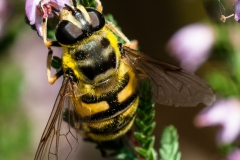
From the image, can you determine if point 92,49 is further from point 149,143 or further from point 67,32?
point 149,143

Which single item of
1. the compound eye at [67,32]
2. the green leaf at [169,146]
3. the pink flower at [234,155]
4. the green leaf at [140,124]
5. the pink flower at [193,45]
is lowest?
the pink flower at [193,45]

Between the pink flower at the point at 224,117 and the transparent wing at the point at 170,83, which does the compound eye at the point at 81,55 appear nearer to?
the transparent wing at the point at 170,83

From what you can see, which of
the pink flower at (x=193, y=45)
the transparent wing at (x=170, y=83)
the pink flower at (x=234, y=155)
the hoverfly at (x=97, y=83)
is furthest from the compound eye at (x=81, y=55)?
the pink flower at (x=193, y=45)

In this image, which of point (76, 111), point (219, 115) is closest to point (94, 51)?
point (76, 111)

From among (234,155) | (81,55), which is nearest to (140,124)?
(81,55)

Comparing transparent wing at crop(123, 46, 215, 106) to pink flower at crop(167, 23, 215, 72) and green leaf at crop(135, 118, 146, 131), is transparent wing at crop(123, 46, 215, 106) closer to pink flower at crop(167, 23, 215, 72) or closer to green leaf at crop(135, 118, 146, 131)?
green leaf at crop(135, 118, 146, 131)

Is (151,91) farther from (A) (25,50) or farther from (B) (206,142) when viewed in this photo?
(A) (25,50)
